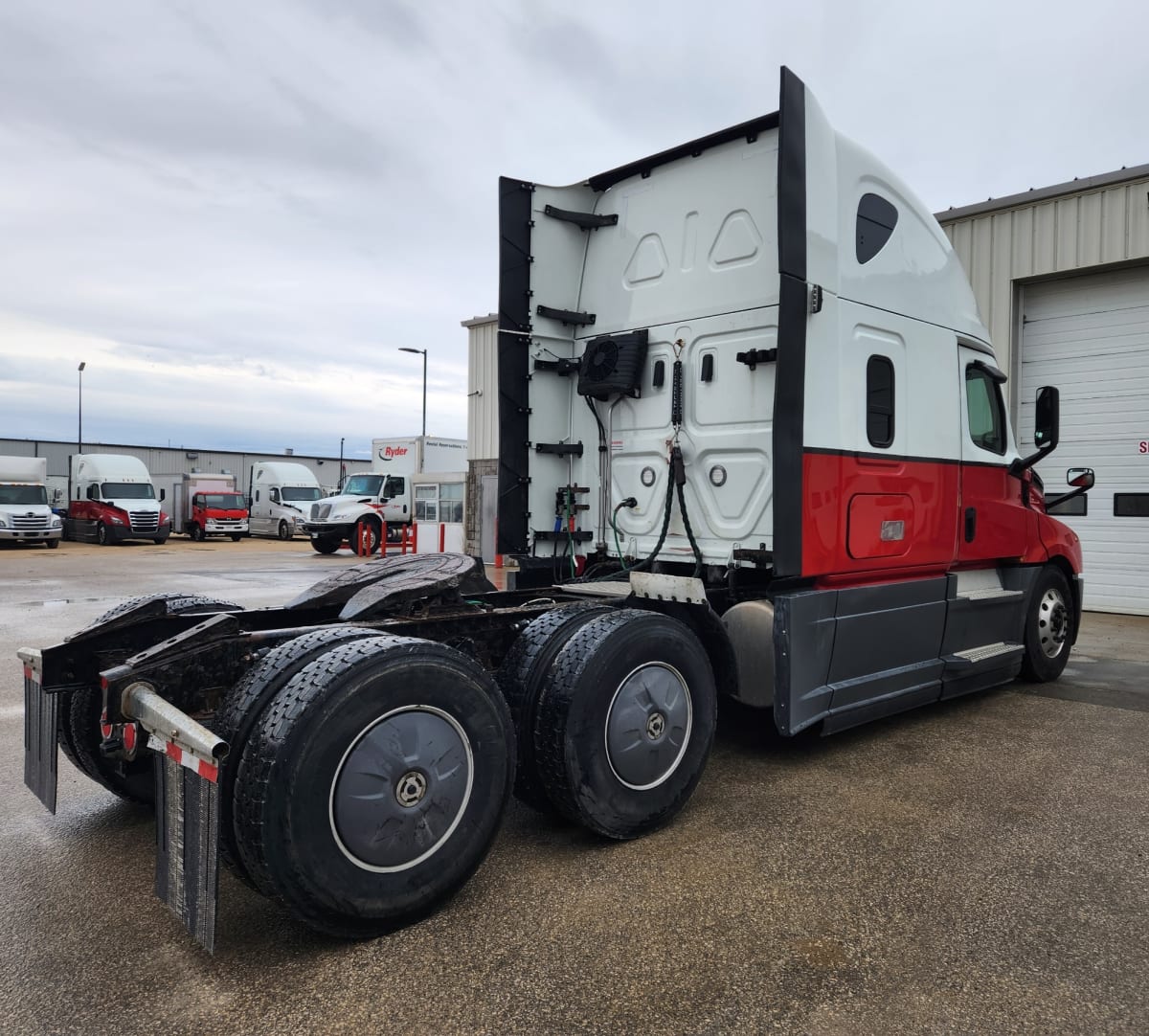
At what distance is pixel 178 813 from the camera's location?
259cm

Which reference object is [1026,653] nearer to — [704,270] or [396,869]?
[704,270]

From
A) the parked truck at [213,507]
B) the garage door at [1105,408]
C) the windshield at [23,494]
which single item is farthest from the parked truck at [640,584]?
the parked truck at [213,507]

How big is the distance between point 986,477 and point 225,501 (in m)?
30.8

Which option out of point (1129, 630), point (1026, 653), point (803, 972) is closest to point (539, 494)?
point (803, 972)

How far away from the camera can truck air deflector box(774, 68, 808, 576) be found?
403 centimetres

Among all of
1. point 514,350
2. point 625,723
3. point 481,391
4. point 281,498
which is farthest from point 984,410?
point 281,498

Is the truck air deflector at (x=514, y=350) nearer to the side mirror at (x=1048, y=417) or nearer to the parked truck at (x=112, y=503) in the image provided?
the side mirror at (x=1048, y=417)

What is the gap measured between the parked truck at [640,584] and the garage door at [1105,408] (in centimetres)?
517

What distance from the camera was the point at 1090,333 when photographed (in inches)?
442

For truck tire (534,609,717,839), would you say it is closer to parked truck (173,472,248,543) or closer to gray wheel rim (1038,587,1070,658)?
gray wheel rim (1038,587,1070,658)

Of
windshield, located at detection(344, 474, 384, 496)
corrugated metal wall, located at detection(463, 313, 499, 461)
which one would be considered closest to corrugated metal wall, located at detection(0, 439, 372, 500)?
windshield, located at detection(344, 474, 384, 496)

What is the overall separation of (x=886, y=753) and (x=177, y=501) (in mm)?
34338

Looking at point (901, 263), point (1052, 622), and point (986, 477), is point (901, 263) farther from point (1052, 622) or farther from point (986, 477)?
point (1052, 622)

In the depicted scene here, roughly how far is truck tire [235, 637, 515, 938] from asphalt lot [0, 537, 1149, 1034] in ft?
0.68
